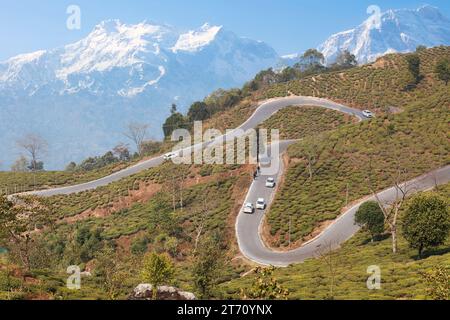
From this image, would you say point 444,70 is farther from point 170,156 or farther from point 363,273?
point 363,273

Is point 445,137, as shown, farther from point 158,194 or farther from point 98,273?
point 98,273

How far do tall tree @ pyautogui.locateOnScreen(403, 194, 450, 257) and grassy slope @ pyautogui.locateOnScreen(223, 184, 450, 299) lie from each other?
133 cm

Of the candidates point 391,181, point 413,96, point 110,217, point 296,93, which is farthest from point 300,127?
point 110,217

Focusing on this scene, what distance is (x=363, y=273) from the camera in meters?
31.3

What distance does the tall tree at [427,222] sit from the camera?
32.4 metres

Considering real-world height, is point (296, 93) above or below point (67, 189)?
above

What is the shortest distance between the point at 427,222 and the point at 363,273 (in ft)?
22.7

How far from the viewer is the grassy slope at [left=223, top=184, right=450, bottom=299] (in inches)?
987

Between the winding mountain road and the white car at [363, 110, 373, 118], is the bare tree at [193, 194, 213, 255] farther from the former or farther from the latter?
the white car at [363, 110, 373, 118]

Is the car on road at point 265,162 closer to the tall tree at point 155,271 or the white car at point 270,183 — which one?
the white car at point 270,183

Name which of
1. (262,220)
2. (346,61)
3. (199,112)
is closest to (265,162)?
(262,220)
